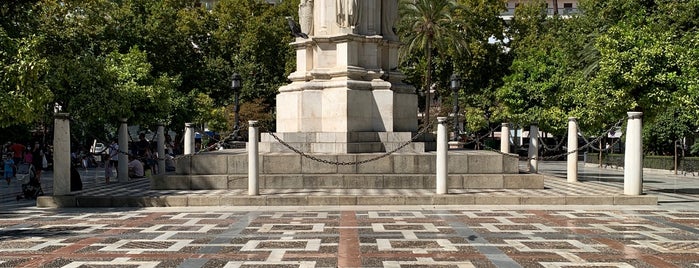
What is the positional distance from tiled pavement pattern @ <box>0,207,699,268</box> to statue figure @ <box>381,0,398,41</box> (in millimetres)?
7607

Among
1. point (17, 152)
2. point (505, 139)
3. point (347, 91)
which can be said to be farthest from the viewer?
point (17, 152)

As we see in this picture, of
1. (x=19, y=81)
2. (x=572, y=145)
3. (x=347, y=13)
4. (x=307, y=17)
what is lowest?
(x=572, y=145)

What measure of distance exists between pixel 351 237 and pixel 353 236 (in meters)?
0.10

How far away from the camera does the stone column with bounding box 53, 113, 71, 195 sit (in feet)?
45.0

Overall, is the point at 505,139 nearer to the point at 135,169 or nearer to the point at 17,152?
the point at 135,169

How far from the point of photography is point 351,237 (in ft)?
29.8

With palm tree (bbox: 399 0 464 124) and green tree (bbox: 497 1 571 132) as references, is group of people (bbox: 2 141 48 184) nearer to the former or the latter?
palm tree (bbox: 399 0 464 124)

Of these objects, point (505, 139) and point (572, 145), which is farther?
point (505, 139)

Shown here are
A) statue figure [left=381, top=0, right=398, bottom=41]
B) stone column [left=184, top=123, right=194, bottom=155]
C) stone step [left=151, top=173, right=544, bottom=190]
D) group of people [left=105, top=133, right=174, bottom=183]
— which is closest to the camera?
stone step [left=151, top=173, right=544, bottom=190]

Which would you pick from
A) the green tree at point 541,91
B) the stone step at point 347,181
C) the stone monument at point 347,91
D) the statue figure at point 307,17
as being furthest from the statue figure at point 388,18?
the green tree at point 541,91

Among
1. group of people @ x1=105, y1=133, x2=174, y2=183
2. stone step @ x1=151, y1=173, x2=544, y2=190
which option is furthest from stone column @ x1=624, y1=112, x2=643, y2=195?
group of people @ x1=105, y1=133, x2=174, y2=183

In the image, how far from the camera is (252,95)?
47125 mm

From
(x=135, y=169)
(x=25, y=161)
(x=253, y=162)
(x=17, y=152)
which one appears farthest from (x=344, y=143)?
(x=17, y=152)

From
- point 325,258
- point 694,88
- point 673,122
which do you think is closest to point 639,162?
point 694,88
